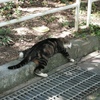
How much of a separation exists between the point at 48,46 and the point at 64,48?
40 centimetres

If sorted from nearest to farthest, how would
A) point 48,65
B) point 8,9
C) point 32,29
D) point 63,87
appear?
point 63,87
point 48,65
point 32,29
point 8,9

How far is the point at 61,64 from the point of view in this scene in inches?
219

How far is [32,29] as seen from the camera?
251 inches

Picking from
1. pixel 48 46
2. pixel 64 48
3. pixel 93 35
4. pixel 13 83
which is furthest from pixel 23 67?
pixel 93 35

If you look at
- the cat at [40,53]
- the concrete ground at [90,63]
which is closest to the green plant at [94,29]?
the concrete ground at [90,63]

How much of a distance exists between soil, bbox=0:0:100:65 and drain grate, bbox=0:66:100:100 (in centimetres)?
73

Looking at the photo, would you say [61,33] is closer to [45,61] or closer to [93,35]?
[93,35]

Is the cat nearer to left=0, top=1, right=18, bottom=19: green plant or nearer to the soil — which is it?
the soil

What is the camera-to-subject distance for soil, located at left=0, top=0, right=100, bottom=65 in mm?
5516

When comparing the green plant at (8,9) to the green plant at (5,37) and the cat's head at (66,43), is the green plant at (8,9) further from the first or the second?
the cat's head at (66,43)

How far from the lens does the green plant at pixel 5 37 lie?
5672mm

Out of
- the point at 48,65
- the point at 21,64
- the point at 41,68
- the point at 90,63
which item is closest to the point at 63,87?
the point at 41,68

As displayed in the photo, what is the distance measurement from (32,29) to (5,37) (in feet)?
2.51

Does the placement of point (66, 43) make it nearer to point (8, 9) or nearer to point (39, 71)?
point (39, 71)
